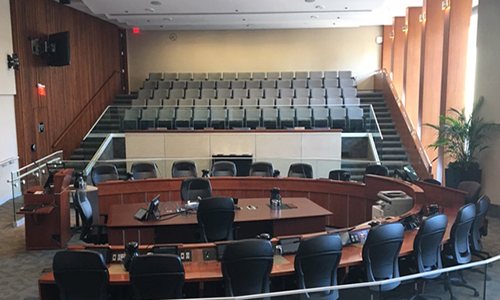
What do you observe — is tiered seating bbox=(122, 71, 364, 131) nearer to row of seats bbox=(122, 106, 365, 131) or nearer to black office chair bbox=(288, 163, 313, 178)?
row of seats bbox=(122, 106, 365, 131)

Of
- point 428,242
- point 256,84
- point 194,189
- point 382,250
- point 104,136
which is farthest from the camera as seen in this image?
point 256,84

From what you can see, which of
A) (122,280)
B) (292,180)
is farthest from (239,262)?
(292,180)

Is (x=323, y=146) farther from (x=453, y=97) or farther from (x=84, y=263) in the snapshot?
(x=84, y=263)

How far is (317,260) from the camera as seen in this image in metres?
4.02

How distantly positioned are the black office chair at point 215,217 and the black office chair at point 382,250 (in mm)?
1971

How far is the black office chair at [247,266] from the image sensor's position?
382 centimetres

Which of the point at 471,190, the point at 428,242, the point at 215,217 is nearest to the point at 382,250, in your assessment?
the point at 428,242

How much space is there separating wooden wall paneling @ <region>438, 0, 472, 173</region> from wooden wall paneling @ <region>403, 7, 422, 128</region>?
3.20m

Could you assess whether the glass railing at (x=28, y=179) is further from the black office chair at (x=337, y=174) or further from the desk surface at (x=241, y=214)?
the black office chair at (x=337, y=174)

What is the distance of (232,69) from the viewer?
16.9 meters

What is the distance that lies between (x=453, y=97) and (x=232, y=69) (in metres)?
8.94

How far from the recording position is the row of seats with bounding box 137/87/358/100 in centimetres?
1406

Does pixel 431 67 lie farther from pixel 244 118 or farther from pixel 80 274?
pixel 80 274

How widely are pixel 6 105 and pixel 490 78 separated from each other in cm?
1071
